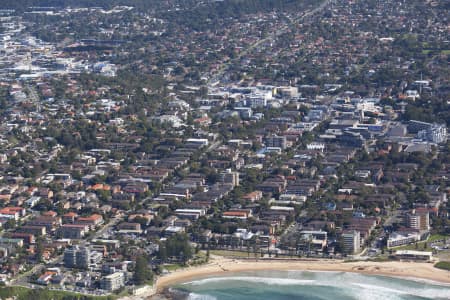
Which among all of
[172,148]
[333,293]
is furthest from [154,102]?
[333,293]

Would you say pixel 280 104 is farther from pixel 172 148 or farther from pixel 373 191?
pixel 373 191

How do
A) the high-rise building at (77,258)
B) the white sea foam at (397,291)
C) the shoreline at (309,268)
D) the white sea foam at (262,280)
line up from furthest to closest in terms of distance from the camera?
1. the high-rise building at (77,258)
2. the shoreline at (309,268)
3. the white sea foam at (262,280)
4. the white sea foam at (397,291)

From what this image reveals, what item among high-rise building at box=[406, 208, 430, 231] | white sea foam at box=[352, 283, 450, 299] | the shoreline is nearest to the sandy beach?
the shoreline

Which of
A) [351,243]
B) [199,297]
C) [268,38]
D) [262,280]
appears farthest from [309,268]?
[268,38]

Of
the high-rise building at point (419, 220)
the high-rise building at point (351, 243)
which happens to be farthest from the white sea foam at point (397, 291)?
the high-rise building at point (419, 220)

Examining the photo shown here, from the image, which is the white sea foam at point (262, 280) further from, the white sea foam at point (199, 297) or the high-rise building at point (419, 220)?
the high-rise building at point (419, 220)

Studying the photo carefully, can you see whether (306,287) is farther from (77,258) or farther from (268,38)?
(268,38)

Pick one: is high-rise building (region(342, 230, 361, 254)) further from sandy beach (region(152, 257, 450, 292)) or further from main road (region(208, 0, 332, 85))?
main road (region(208, 0, 332, 85))
